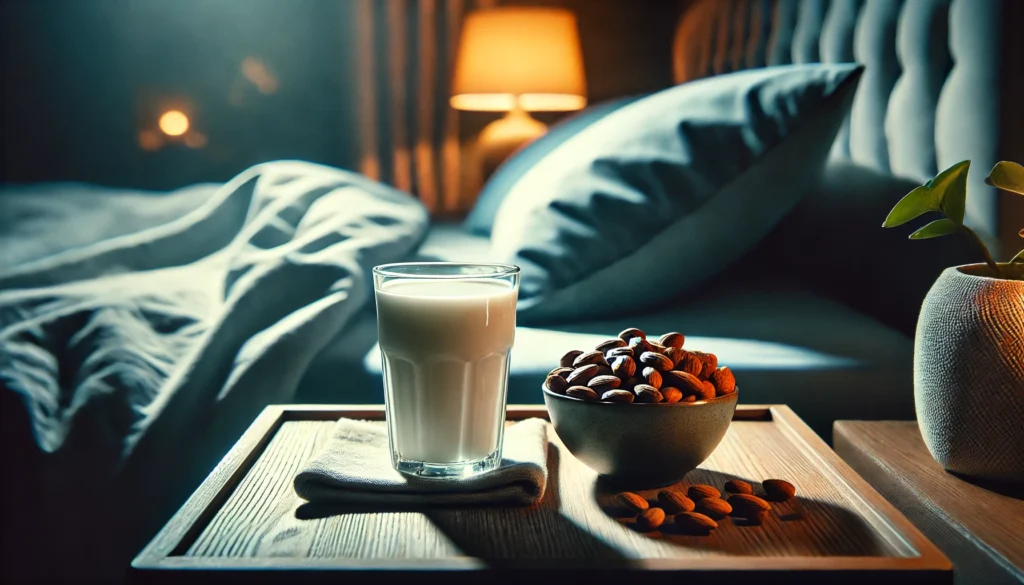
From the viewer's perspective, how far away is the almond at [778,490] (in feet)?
1.80

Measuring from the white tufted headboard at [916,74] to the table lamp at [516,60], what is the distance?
0.80m

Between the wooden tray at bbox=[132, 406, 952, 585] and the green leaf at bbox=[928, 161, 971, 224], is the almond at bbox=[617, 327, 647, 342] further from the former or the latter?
the green leaf at bbox=[928, 161, 971, 224]

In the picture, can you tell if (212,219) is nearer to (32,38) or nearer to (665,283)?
(665,283)

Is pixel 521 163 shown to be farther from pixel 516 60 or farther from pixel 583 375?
pixel 583 375

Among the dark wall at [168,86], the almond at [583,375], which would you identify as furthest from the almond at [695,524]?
the dark wall at [168,86]

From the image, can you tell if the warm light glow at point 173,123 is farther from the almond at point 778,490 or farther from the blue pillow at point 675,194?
the almond at point 778,490

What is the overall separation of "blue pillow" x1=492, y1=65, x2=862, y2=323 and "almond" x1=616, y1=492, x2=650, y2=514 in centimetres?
46

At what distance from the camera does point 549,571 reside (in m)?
0.45

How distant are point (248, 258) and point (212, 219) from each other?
13.9 inches

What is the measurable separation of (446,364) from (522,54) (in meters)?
1.85

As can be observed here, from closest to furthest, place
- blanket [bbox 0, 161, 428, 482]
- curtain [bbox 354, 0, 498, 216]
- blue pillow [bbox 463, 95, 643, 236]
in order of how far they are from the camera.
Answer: blanket [bbox 0, 161, 428, 482]
blue pillow [bbox 463, 95, 643, 236]
curtain [bbox 354, 0, 498, 216]

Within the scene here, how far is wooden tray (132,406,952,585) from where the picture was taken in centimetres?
45

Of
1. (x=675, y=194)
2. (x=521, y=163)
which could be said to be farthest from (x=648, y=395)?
(x=521, y=163)

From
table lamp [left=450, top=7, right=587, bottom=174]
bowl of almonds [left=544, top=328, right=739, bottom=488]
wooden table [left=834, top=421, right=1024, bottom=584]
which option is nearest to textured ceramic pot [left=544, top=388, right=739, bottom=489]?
bowl of almonds [left=544, top=328, right=739, bottom=488]
